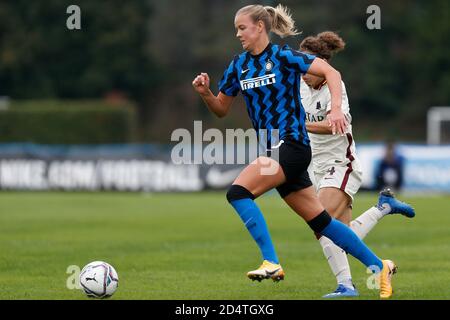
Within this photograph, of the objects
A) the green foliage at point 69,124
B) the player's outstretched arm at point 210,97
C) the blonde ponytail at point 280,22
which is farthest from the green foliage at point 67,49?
the blonde ponytail at point 280,22

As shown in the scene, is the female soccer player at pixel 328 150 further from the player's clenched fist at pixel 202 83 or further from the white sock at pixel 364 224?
the player's clenched fist at pixel 202 83

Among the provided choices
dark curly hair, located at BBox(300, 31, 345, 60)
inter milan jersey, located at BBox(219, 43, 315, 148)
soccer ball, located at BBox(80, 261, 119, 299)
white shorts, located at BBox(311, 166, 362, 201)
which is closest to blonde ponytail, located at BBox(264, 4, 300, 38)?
inter milan jersey, located at BBox(219, 43, 315, 148)

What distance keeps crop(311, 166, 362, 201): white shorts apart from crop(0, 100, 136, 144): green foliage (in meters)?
31.5

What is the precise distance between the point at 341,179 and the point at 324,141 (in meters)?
0.39

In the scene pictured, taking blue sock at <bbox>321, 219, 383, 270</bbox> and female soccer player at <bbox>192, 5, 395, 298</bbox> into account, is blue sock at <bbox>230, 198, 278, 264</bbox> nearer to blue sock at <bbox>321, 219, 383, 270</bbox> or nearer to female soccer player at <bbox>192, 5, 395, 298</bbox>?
female soccer player at <bbox>192, 5, 395, 298</bbox>

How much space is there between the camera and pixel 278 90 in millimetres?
8086

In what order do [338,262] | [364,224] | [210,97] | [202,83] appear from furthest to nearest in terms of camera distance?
[364,224]
[338,262]
[210,97]
[202,83]

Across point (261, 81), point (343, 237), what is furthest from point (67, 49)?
point (343, 237)

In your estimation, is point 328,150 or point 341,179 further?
point 328,150

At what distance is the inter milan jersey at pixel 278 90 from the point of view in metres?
8.06

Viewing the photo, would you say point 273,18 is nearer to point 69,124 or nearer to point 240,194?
point 240,194

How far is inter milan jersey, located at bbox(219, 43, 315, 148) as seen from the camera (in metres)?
8.06

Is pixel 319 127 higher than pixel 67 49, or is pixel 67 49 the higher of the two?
pixel 67 49
